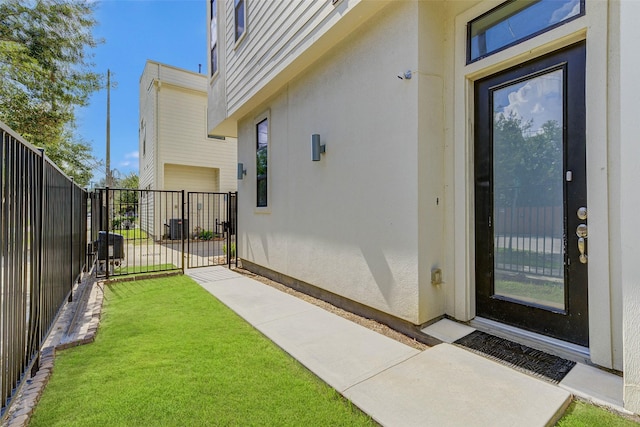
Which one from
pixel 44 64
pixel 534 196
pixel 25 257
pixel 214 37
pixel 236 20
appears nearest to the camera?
pixel 25 257

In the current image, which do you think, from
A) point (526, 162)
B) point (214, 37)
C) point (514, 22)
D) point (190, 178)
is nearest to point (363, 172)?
point (526, 162)

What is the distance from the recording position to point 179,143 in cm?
1255

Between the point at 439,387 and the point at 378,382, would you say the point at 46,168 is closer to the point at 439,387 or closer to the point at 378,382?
the point at 378,382

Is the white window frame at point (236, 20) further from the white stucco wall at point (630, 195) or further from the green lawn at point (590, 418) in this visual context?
the green lawn at point (590, 418)

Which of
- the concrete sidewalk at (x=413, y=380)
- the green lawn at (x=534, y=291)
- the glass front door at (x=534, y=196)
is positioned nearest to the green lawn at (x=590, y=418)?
the concrete sidewalk at (x=413, y=380)

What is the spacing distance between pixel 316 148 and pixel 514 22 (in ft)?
8.42

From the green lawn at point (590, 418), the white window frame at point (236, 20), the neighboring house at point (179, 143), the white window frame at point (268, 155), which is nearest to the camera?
the green lawn at point (590, 418)

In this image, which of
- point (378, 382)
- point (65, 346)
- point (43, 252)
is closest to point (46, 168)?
point (43, 252)

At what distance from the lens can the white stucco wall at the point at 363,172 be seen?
312 cm

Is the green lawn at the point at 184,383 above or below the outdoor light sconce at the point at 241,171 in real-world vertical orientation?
below

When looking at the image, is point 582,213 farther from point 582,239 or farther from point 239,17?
point 239,17

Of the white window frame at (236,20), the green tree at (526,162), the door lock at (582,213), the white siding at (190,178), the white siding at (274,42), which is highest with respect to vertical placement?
the white window frame at (236,20)

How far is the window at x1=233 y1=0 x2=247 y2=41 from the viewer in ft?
20.9

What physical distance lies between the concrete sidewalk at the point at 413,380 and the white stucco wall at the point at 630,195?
0.40 metres
